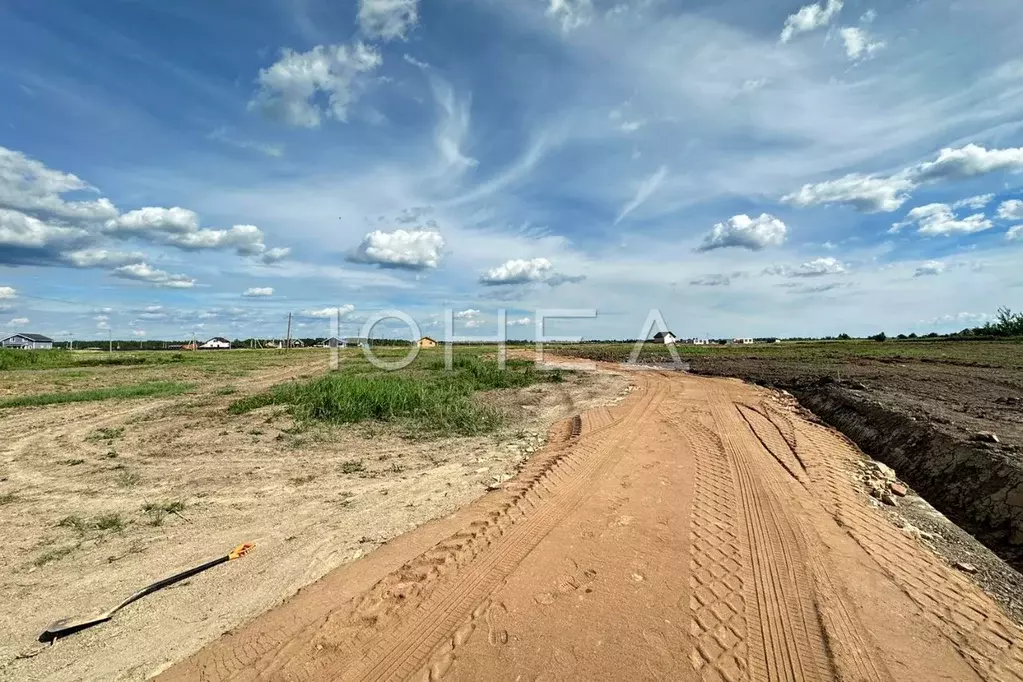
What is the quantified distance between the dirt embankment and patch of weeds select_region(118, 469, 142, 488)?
11687 mm

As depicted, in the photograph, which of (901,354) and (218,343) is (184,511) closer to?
(901,354)

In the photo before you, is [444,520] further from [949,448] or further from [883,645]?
[949,448]

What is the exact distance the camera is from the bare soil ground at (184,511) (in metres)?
4.15

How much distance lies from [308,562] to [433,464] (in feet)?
13.8

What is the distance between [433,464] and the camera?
30.7 ft

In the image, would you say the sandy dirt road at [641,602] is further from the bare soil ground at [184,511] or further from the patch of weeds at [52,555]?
the patch of weeds at [52,555]

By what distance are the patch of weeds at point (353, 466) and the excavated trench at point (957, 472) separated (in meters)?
8.78

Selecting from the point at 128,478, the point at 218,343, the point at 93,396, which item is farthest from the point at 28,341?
the point at 128,478

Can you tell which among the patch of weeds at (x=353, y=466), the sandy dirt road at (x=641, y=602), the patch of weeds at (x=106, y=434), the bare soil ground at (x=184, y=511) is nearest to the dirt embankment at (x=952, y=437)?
the sandy dirt road at (x=641, y=602)

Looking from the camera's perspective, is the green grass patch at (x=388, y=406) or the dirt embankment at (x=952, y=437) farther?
the green grass patch at (x=388, y=406)

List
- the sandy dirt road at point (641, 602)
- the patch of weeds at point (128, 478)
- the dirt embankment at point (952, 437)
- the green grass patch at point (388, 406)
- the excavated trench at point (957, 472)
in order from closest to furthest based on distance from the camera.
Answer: the sandy dirt road at point (641, 602) < the excavated trench at point (957, 472) < the dirt embankment at point (952, 437) < the patch of weeds at point (128, 478) < the green grass patch at point (388, 406)

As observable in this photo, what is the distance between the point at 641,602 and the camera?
4.45 m

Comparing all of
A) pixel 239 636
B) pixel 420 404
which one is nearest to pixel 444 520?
pixel 239 636

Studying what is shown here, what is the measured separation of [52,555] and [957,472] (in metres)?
12.0
